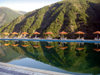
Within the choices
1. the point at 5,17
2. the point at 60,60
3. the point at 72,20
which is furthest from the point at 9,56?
the point at 5,17

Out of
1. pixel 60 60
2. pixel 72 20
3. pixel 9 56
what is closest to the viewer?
pixel 60 60

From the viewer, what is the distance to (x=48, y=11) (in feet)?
160

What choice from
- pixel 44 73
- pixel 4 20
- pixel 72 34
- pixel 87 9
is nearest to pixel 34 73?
pixel 44 73

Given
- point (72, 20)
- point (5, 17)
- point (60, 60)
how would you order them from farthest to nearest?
point (5, 17) < point (72, 20) < point (60, 60)

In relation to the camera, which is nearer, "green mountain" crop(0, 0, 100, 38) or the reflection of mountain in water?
the reflection of mountain in water

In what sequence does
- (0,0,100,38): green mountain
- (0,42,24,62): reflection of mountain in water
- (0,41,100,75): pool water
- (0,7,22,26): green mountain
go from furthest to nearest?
(0,7,22,26): green mountain → (0,0,100,38): green mountain → (0,42,24,62): reflection of mountain in water → (0,41,100,75): pool water

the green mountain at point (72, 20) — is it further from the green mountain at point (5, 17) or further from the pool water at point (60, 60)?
the green mountain at point (5, 17)

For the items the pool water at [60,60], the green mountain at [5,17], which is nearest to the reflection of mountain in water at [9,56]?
the pool water at [60,60]

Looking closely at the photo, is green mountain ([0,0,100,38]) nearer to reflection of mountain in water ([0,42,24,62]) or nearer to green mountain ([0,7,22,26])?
reflection of mountain in water ([0,42,24,62])

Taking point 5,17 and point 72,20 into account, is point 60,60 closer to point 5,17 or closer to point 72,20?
point 72,20

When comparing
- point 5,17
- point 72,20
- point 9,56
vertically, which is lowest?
point 9,56

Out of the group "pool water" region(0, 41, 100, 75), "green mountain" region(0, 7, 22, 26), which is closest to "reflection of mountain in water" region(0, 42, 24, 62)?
"pool water" region(0, 41, 100, 75)

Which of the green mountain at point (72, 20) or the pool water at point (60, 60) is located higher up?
the green mountain at point (72, 20)

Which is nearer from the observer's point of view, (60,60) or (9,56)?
(60,60)
